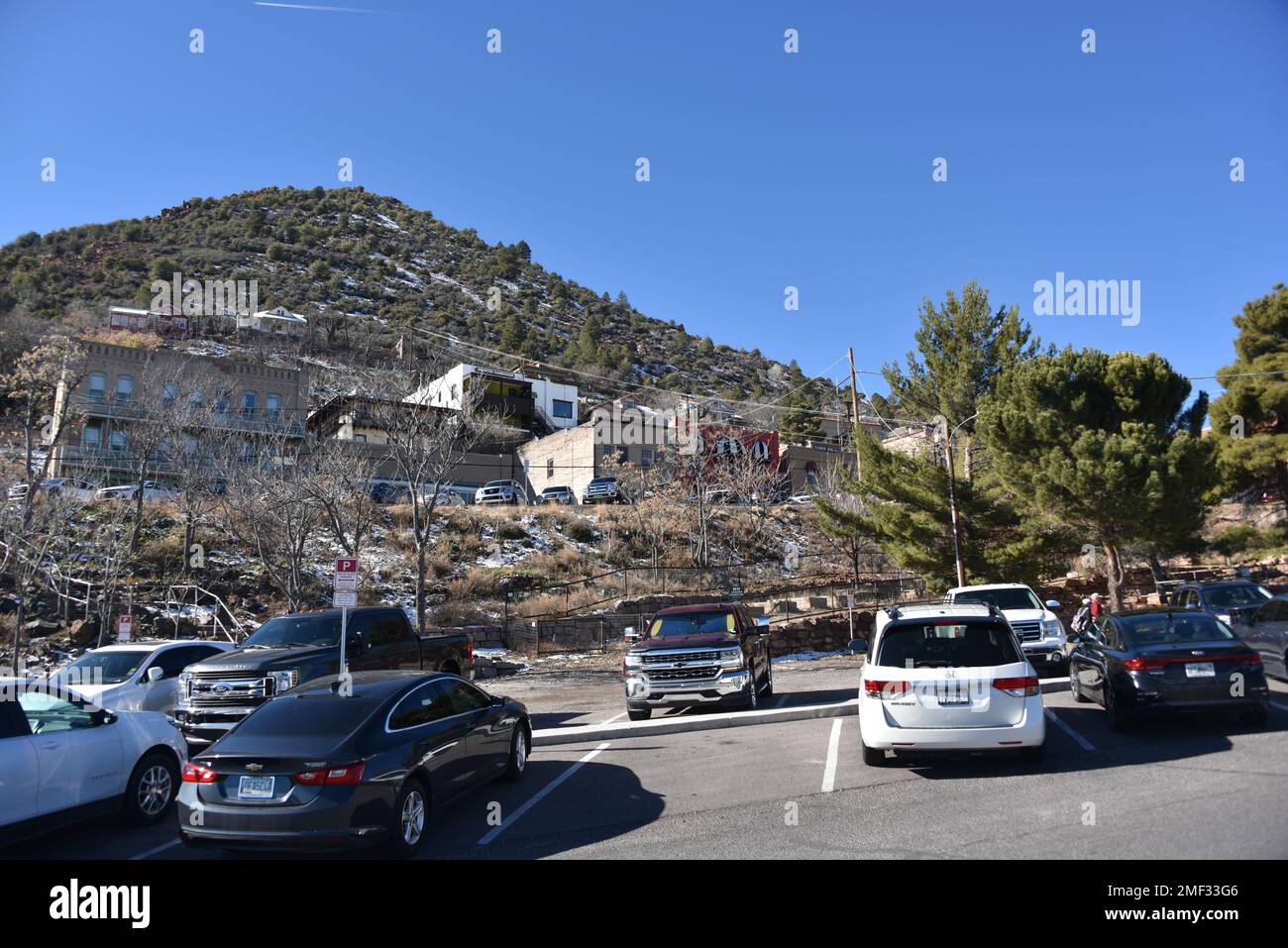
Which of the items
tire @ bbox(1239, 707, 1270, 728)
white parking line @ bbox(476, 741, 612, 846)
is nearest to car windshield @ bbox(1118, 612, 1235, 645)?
tire @ bbox(1239, 707, 1270, 728)

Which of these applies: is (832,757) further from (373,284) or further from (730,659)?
(373,284)

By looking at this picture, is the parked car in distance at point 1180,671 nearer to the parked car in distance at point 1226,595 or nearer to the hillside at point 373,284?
the parked car in distance at point 1226,595

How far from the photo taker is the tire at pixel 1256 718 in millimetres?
9180

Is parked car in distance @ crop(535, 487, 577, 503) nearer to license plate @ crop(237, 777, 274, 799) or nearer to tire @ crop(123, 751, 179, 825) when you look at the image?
tire @ crop(123, 751, 179, 825)

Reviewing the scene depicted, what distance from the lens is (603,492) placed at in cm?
4734

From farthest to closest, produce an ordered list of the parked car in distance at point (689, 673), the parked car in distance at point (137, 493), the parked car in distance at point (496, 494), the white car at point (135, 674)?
the parked car in distance at point (496, 494) < the parked car in distance at point (137, 493) < the parked car in distance at point (689, 673) < the white car at point (135, 674)

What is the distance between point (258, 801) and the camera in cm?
604

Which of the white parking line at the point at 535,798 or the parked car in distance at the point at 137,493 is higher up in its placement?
the parked car in distance at the point at 137,493

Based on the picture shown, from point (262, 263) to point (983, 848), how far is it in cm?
12211

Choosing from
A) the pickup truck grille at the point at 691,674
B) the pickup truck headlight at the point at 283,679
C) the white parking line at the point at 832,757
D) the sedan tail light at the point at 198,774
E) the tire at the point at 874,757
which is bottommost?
the white parking line at the point at 832,757

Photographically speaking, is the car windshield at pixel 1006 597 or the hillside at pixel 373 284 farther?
the hillside at pixel 373 284

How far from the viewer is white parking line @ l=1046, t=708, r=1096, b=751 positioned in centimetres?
891

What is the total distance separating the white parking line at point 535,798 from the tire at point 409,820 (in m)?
0.50

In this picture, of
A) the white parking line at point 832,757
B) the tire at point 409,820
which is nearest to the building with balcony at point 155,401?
the tire at point 409,820
